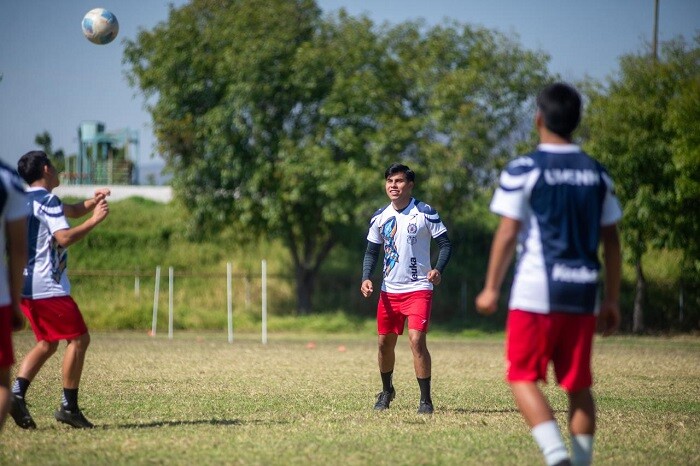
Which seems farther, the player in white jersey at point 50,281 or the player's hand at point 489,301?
the player in white jersey at point 50,281

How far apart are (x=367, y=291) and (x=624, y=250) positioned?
2279 cm

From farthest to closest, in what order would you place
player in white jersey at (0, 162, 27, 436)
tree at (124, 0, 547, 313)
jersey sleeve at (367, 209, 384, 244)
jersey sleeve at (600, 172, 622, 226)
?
tree at (124, 0, 547, 313) → jersey sleeve at (367, 209, 384, 244) → player in white jersey at (0, 162, 27, 436) → jersey sleeve at (600, 172, 622, 226)

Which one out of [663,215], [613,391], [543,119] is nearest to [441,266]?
[613,391]

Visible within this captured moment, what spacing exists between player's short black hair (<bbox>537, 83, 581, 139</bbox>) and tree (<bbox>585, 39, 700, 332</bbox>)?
2486 cm

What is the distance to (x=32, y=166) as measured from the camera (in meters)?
8.31

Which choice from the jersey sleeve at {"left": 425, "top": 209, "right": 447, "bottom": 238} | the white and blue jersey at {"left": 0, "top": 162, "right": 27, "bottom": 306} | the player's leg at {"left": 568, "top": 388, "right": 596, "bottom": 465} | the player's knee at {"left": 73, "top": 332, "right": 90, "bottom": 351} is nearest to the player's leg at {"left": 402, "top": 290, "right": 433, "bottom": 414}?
the jersey sleeve at {"left": 425, "top": 209, "right": 447, "bottom": 238}

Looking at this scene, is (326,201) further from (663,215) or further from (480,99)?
(663,215)

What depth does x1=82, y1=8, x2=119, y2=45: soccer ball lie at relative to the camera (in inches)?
570

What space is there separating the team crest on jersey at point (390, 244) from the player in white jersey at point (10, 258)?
4.93 metres

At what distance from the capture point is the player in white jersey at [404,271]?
10227mm

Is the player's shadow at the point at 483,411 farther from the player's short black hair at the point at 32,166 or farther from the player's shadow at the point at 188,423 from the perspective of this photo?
the player's short black hair at the point at 32,166

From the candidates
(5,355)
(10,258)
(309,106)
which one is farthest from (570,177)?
(309,106)

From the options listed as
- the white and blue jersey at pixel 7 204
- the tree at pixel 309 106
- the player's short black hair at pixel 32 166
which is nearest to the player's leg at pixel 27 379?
the player's short black hair at pixel 32 166

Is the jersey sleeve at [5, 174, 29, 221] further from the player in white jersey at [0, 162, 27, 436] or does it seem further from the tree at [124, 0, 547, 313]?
the tree at [124, 0, 547, 313]
